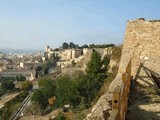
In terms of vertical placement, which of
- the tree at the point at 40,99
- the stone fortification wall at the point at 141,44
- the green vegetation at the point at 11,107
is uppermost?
the stone fortification wall at the point at 141,44

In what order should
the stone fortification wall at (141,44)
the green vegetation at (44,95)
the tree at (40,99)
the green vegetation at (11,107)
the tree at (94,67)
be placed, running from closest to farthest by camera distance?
the stone fortification wall at (141,44) → the tree at (94,67) → the tree at (40,99) → the green vegetation at (44,95) → the green vegetation at (11,107)

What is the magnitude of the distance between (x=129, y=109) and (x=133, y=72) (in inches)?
165

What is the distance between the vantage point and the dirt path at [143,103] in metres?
9.19

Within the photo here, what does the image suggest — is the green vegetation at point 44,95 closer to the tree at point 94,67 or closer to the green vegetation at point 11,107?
the green vegetation at point 11,107

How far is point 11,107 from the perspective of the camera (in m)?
63.1

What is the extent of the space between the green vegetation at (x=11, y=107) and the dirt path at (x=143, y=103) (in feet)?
154

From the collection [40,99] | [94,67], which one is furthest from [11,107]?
[94,67]

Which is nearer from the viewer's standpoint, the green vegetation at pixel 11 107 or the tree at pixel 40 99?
the tree at pixel 40 99

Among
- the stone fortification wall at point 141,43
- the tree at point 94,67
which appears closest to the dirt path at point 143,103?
the stone fortification wall at point 141,43

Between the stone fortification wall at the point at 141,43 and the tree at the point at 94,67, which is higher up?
the stone fortification wall at the point at 141,43

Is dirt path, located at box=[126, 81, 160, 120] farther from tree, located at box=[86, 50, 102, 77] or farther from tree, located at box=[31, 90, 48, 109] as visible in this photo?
tree, located at box=[31, 90, 48, 109]

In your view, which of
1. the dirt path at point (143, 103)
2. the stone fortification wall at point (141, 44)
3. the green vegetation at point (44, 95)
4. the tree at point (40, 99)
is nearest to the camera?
the dirt path at point (143, 103)

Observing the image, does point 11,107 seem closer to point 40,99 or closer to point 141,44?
point 40,99

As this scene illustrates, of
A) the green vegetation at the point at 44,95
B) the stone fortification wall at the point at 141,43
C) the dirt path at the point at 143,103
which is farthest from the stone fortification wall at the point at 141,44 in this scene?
the green vegetation at the point at 44,95
